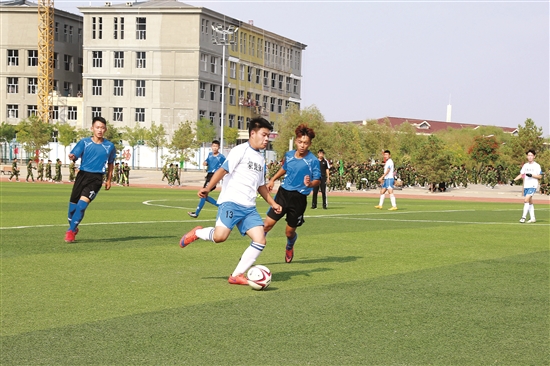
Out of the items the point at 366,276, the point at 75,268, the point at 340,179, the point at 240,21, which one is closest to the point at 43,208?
the point at 75,268

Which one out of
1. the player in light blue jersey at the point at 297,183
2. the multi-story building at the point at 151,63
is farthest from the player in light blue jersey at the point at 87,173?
the multi-story building at the point at 151,63

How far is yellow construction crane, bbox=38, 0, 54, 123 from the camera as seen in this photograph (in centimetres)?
9381

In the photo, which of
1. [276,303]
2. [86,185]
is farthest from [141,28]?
[276,303]

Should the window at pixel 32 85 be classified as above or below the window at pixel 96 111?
above

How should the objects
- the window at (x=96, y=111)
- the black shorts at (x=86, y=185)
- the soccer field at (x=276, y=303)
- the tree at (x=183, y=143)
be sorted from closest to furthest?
the soccer field at (x=276, y=303)
the black shorts at (x=86, y=185)
the tree at (x=183, y=143)
the window at (x=96, y=111)

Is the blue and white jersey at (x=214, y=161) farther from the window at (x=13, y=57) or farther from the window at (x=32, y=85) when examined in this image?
the window at (x=13, y=57)

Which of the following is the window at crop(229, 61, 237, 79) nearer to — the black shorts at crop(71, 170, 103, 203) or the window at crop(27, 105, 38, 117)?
the window at crop(27, 105, 38, 117)

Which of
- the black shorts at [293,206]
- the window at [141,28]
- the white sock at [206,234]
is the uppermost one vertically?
the window at [141,28]

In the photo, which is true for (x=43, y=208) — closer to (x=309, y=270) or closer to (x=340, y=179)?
(x=309, y=270)

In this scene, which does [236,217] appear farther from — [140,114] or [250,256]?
[140,114]

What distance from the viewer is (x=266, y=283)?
8.83m

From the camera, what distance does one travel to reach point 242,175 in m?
9.20

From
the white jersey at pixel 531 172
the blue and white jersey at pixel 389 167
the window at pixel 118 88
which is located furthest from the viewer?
the window at pixel 118 88

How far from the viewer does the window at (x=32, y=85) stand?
96.6 metres
